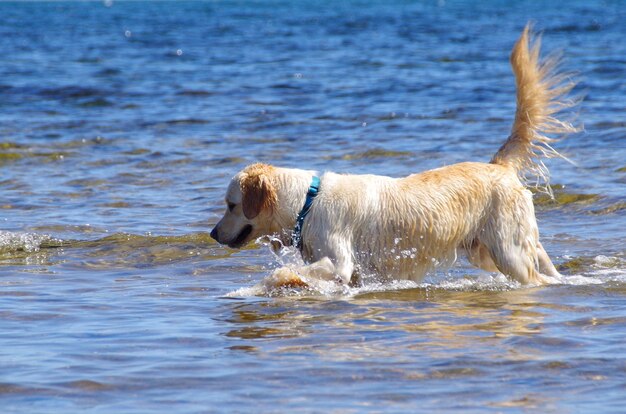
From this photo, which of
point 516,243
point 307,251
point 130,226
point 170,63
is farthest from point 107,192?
point 170,63

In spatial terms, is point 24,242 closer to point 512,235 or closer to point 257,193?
point 257,193

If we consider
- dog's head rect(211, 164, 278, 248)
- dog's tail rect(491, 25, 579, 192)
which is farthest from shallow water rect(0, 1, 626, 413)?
dog's tail rect(491, 25, 579, 192)

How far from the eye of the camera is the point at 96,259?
8.65 meters

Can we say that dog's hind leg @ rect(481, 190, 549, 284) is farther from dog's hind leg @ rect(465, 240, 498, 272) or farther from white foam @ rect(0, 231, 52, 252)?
white foam @ rect(0, 231, 52, 252)

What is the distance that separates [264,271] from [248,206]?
49.1 inches

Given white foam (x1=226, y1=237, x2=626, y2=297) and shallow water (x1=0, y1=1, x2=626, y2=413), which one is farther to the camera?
white foam (x1=226, y1=237, x2=626, y2=297)

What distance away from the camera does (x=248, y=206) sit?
7.14 metres

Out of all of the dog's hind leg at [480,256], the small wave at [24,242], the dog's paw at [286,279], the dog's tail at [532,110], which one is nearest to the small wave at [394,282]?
the dog's paw at [286,279]

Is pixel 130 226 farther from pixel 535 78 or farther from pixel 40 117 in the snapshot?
pixel 40 117

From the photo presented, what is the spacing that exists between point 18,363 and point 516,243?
3.40 meters

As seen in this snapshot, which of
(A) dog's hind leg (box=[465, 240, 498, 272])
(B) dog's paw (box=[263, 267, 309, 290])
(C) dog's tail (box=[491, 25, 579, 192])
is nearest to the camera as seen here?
(B) dog's paw (box=[263, 267, 309, 290])

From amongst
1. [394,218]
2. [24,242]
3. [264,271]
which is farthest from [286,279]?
[24,242]

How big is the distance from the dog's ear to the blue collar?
8.1 inches

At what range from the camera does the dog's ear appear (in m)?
7.09
